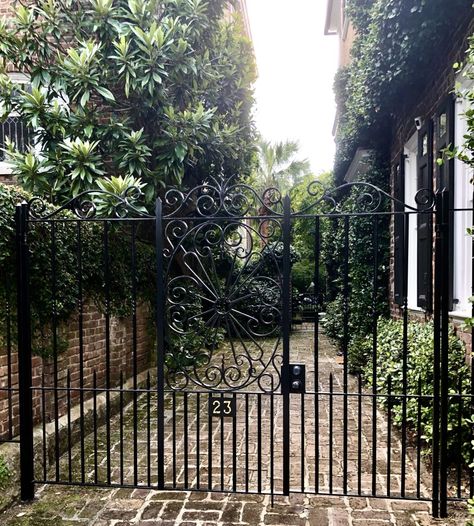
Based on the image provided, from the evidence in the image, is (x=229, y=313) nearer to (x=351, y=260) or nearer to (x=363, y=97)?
(x=363, y=97)

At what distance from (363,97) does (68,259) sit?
14.8 feet

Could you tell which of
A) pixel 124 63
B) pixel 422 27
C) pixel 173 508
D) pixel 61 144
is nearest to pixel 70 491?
pixel 173 508

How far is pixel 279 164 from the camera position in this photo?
67.2 ft

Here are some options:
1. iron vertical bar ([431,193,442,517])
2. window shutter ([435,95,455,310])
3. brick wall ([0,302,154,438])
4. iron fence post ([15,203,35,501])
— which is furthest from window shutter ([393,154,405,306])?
iron fence post ([15,203,35,501])

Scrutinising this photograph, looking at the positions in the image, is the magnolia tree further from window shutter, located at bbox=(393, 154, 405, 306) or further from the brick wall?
window shutter, located at bbox=(393, 154, 405, 306)

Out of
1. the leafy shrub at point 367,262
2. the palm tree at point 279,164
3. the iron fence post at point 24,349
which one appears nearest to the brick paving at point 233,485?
the iron fence post at point 24,349

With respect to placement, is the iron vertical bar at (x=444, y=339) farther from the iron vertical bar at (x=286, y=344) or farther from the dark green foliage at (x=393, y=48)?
the dark green foliage at (x=393, y=48)

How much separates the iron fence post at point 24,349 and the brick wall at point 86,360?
0.35 m

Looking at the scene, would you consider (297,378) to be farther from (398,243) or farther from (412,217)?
(412,217)

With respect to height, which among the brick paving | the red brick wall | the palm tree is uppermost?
the palm tree

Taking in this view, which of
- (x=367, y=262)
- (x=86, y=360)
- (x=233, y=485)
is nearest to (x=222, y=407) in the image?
(x=233, y=485)

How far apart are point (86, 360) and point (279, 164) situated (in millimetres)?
16789

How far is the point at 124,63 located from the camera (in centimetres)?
570

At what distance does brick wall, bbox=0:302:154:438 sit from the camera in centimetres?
383
